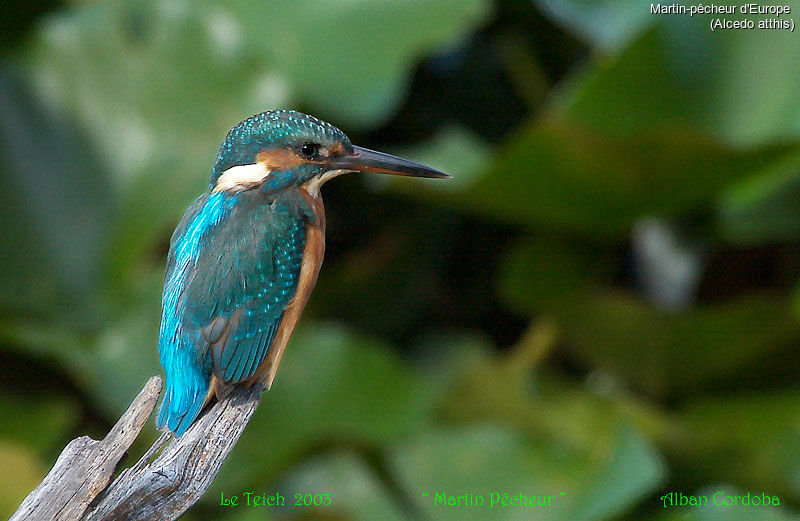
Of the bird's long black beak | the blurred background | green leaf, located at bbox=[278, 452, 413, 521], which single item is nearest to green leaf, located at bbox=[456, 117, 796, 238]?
the blurred background

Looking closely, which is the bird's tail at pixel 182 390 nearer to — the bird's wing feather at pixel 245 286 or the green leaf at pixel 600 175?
the bird's wing feather at pixel 245 286

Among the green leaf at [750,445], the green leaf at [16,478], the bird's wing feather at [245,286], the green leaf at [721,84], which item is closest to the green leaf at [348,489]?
the green leaf at [16,478]

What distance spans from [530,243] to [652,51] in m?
0.73

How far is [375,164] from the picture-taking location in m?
1.72

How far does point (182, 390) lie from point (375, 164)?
0.49 meters

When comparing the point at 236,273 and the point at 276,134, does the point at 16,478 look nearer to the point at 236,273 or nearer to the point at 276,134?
the point at 236,273

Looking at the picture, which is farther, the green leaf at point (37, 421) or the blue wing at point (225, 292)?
the green leaf at point (37, 421)

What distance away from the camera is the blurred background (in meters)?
2.91

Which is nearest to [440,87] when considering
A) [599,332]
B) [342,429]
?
[599,332]

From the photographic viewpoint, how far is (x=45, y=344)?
2986mm

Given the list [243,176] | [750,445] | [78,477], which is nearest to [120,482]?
[78,477]

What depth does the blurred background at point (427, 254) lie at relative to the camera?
2906 millimetres

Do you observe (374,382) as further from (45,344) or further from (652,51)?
(652,51)

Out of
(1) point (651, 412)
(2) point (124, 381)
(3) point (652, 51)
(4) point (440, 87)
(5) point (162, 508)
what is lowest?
(5) point (162, 508)
